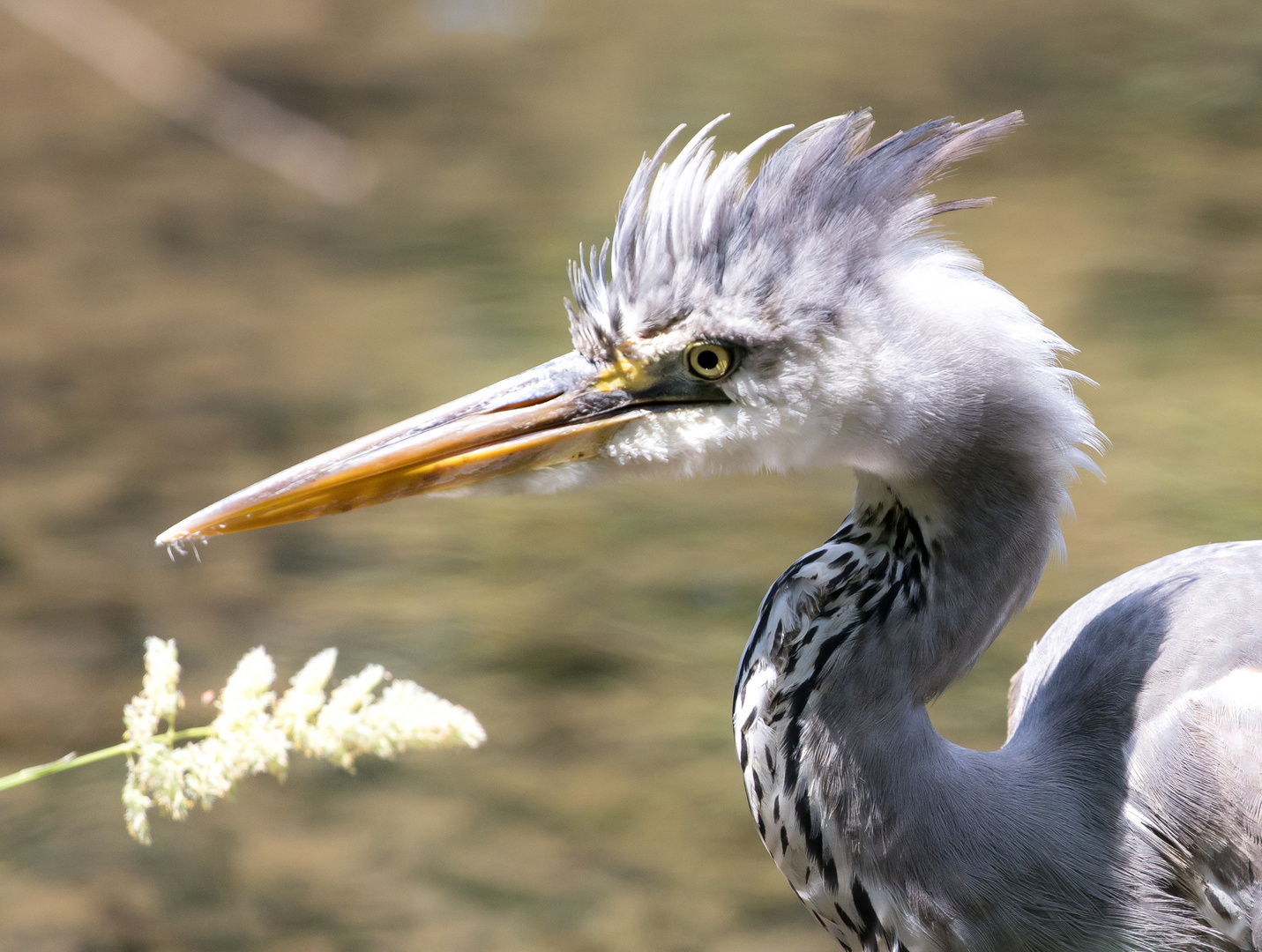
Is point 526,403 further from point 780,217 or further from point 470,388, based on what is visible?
point 470,388

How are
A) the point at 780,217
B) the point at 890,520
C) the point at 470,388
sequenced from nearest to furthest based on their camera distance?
the point at 780,217, the point at 890,520, the point at 470,388

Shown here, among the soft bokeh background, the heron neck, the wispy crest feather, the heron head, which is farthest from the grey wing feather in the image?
the soft bokeh background

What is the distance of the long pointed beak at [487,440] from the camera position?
1750 mm

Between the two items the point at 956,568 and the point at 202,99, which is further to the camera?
the point at 202,99

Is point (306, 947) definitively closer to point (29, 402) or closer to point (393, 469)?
point (393, 469)

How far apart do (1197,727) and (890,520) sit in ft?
1.60

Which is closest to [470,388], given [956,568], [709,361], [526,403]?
[526,403]

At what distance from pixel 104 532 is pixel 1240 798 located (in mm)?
3018

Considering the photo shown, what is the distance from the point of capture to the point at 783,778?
1788mm

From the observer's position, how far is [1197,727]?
5.88 ft

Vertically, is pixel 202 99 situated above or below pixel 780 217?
above

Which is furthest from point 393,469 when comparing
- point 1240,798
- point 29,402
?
point 29,402

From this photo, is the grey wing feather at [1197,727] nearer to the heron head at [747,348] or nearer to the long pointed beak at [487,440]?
the heron head at [747,348]

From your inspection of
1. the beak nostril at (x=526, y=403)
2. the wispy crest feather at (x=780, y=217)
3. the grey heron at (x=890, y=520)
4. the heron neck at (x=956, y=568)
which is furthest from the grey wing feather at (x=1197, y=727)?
the beak nostril at (x=526, y=403)
